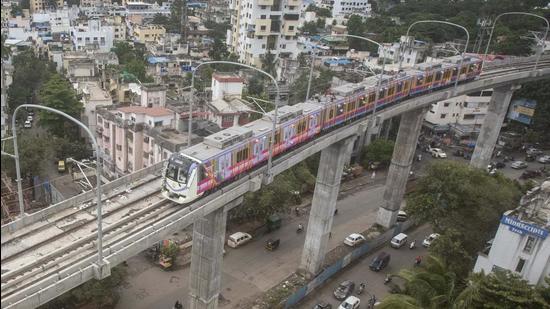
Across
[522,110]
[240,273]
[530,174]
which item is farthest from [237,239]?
[522,110]

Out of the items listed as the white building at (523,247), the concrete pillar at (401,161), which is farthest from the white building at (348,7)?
the white building at (523,247)

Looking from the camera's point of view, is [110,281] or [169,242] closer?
[110,281]

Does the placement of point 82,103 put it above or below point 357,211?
above

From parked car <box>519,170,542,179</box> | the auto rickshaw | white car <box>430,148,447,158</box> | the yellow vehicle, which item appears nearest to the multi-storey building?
white car <box>430,148,447,158</box>

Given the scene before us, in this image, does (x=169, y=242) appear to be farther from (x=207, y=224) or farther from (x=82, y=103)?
(x=82, y=103)

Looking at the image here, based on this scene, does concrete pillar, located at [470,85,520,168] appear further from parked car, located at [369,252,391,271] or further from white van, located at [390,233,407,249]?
parked car, located at [369,252,391,271]

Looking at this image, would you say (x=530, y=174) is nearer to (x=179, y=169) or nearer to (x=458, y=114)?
(x=458, y=114)

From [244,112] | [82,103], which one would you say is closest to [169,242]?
[244,112]
